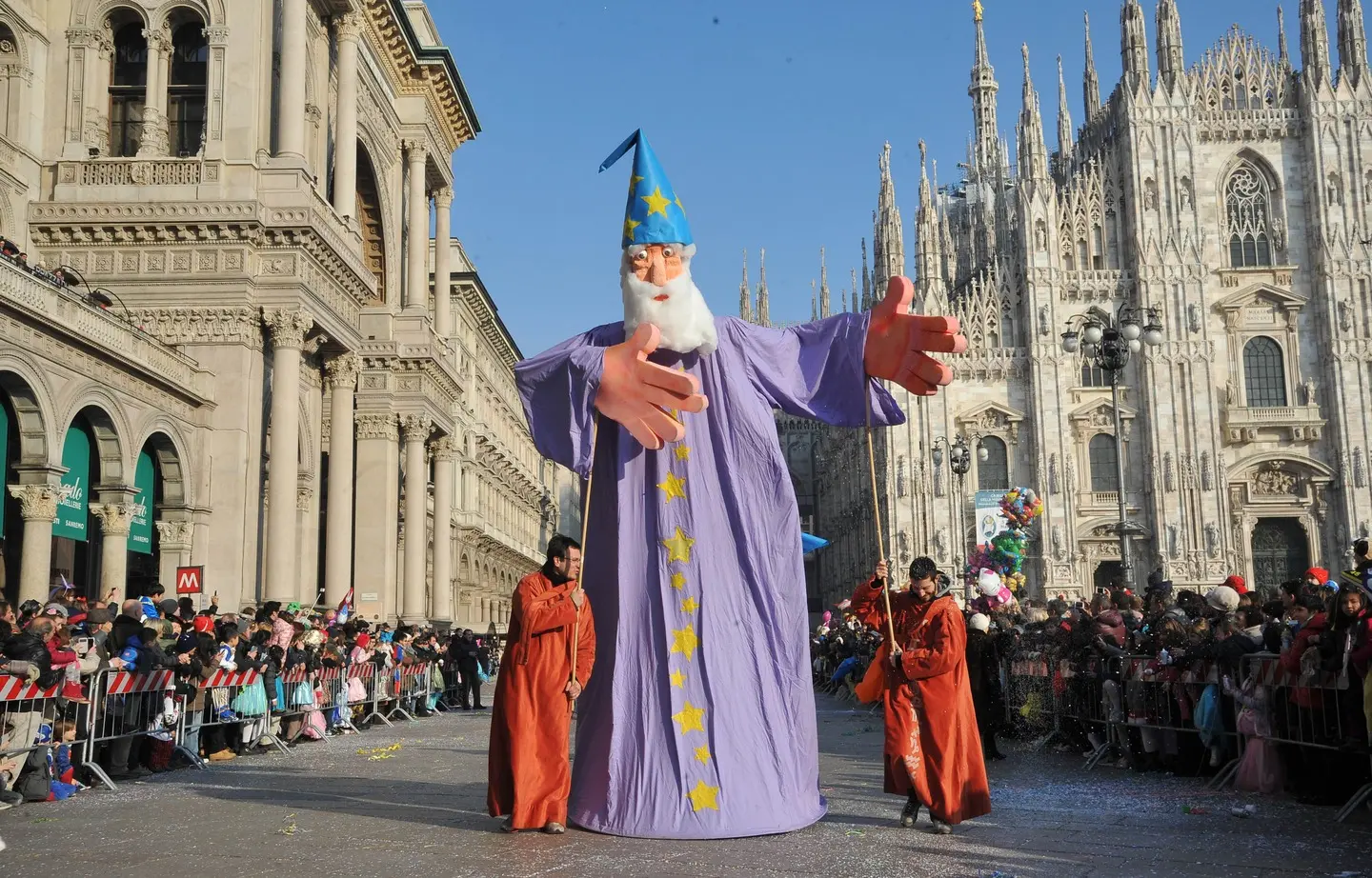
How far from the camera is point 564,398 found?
23.5 ft

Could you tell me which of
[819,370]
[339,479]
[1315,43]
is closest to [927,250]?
[1315,43]

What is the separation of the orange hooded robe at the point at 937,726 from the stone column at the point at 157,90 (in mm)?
18874

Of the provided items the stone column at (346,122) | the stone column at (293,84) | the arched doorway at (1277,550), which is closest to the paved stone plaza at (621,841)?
the stone column at (293,84)

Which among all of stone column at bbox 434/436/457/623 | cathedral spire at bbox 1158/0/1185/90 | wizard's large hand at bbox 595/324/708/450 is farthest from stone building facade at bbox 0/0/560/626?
cathedral spire at bbox 1158/0/1185/90

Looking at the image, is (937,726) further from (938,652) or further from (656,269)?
(656,269)

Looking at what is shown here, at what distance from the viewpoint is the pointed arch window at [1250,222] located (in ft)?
164

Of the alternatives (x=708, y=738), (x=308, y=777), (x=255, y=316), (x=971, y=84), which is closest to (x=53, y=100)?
(x=255, y=316)

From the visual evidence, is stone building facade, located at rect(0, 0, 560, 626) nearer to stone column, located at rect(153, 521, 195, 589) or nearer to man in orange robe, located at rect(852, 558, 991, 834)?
stone column, located at rect(153, 521, 195, 589)

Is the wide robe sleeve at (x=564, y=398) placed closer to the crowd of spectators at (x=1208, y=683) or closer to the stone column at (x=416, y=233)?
the crowd of spectators at (x=1208, y=683)

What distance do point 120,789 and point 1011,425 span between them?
42651 mm

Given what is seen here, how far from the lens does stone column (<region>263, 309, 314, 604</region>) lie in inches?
850

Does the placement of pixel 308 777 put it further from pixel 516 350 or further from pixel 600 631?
pixel 516 350

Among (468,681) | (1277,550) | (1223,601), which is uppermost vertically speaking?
(1277,550)

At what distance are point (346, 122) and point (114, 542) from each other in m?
9.63
